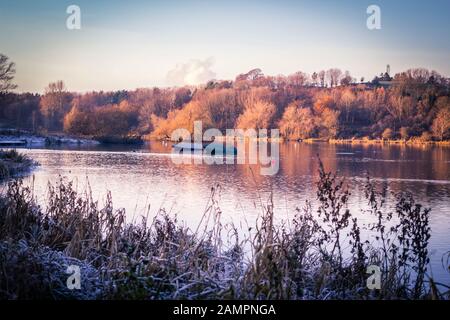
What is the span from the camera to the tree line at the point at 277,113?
86519mm

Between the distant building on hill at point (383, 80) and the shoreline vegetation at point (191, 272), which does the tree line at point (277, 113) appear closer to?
the distant building on hill at point (383, 80)

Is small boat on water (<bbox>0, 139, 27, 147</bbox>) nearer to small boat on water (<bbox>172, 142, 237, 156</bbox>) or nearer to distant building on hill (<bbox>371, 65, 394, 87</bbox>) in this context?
small boat on water (<bbox>172, 142, 237, 156</bbox>)

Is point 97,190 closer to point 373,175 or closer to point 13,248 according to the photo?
point 13,248

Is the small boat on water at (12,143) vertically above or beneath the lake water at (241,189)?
above

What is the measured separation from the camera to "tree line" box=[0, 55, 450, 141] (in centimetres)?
8652

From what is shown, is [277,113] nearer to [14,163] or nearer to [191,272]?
[14,163]

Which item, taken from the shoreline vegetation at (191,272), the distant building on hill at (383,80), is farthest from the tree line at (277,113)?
the shoreline vegetation at (191,272)

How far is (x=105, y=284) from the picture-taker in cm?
624

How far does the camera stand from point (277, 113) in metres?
111

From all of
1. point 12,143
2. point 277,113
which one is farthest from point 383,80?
point 12,143

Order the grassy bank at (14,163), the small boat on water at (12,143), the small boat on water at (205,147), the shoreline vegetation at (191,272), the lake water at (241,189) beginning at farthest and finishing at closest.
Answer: the small boat on water at (12,143), the small boat on water at (205,147), the grassy bank at (14,163), the lake water at (241,189), the shoreline vegetation at (191,272)
